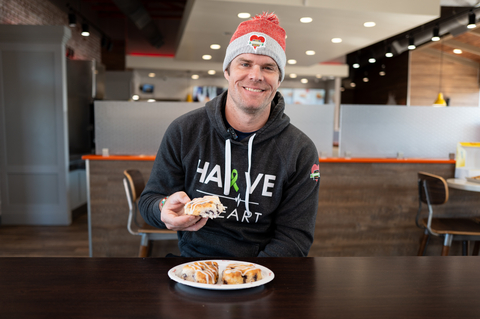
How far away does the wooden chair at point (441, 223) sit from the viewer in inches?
102

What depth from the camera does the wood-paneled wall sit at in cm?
775

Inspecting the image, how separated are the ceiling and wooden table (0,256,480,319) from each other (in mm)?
3314

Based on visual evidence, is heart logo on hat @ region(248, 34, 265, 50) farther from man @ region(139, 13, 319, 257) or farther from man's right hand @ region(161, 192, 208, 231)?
man's right hand @ region(161, 192, 208, 231)

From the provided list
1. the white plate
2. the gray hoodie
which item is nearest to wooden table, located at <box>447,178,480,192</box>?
the gray hoodie

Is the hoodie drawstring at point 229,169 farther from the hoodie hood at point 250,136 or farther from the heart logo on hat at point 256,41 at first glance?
the heart logo on hat at point 256,41

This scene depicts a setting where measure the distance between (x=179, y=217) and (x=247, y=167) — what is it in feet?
1.39

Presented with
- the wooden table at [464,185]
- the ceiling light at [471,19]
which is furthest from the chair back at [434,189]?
the ceiling light at [471,19]

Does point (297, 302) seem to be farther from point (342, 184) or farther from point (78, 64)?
point (78, 64)

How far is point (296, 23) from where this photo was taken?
176 inches

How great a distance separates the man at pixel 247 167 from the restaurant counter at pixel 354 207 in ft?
6.08

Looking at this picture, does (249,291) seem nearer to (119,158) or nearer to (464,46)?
(119,158)

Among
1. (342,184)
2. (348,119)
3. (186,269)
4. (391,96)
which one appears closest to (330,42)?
(348,119)

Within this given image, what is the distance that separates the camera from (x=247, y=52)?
1.27 m

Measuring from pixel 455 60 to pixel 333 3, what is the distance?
5.45m
